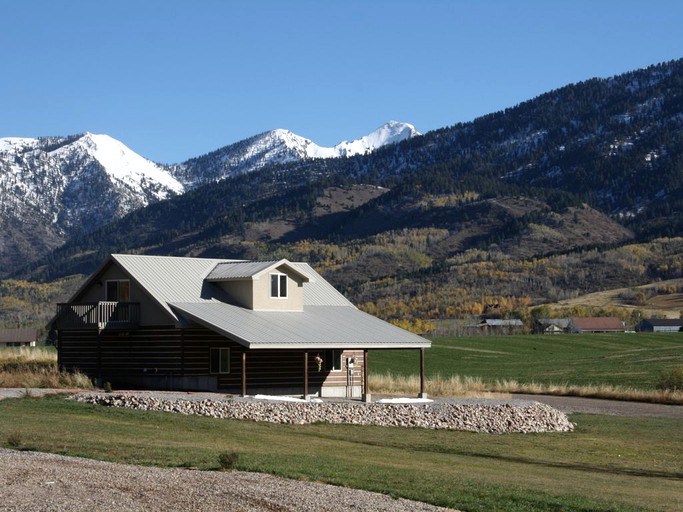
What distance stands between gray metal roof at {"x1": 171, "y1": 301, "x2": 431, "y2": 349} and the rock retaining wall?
4269mm

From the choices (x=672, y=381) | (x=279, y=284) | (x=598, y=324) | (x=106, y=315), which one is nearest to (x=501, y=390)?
(x=672, y=381)

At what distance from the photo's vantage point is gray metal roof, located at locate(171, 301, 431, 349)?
141ft

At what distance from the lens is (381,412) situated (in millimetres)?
39438

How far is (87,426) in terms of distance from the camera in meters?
29.3

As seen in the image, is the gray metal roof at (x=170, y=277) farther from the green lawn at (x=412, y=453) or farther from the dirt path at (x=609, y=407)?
the dirt path at (x=609, y=407)

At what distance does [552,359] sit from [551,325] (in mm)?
77300

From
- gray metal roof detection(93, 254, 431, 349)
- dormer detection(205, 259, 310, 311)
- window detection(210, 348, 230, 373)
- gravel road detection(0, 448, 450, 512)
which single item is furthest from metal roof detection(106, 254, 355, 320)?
gravel road detection(0, 448, 450, 512)

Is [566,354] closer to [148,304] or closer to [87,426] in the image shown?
[148,304]

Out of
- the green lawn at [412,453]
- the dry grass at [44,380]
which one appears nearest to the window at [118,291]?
the dry grass at [44,380]

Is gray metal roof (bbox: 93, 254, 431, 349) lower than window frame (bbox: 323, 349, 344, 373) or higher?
higher

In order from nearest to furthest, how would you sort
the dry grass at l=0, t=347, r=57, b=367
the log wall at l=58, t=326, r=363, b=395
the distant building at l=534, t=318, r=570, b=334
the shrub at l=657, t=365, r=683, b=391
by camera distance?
the log wall at l=58, t=326, r=363, b=395 < the dry grass at l=0, t=347, r=57, b=367 < the shrub at l=657, t=365, r=683, b=391 < the distant building at l=534, t=318, r=570, b=334

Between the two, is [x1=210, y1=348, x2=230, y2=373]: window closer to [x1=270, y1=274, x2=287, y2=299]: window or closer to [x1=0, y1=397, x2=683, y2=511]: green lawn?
[x1=270, y1=274, x2=287, y2=299]: window

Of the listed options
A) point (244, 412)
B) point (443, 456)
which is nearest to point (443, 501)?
point (443, 456)

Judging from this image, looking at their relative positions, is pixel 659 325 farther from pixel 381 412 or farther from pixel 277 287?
pixel 381 412
